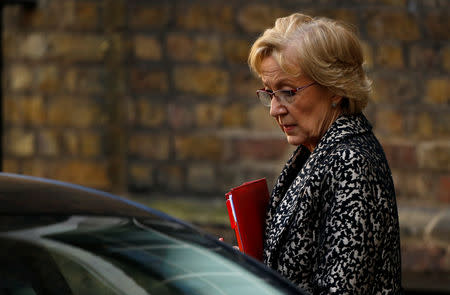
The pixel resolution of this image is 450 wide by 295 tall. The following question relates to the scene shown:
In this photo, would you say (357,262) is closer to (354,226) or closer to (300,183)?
(354,226)

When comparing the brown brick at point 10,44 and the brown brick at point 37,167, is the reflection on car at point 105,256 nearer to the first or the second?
the brown brick at point 37,167

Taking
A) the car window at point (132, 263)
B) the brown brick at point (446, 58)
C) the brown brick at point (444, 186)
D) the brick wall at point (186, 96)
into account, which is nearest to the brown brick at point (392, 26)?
the brick wall at point (186, 96)

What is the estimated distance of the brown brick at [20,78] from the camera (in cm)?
779

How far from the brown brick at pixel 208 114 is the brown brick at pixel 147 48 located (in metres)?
0.53

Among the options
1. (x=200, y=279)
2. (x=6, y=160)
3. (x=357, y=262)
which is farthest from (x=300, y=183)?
(x=6, y=160)

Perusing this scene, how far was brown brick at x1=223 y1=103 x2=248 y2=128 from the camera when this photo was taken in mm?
7383

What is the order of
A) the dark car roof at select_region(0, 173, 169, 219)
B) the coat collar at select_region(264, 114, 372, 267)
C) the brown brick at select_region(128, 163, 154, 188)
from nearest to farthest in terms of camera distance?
the dark car roof at select_region(0, 173, 169, 219), the coat collar at select_region(264, 114, 372, 267), the brown brick at select_region(128, 163, 154, 188)

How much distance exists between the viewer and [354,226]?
2361 millimetres

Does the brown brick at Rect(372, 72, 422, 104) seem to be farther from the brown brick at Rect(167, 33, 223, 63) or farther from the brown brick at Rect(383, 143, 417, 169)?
the brown brick at Rect(167, 33, 223, 63)

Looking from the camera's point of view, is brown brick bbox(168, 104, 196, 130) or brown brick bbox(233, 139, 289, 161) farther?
brown brick bbox(168, 104, 196, 130)

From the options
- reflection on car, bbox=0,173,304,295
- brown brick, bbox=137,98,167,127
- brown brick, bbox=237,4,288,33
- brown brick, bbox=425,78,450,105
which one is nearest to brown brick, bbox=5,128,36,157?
brown brick, bbox=137,98,167,127

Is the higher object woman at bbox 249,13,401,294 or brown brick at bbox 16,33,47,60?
brown brick at bbox 16,33,47,60

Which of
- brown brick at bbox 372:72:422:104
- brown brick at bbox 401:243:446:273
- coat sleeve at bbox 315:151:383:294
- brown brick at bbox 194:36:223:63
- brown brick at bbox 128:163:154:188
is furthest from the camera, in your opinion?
brown brick at bbox 128:163:154:188

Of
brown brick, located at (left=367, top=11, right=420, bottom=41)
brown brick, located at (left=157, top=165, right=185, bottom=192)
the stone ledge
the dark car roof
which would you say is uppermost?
brown brick, located at (left=367, top=11, right=420, bottom=41)
